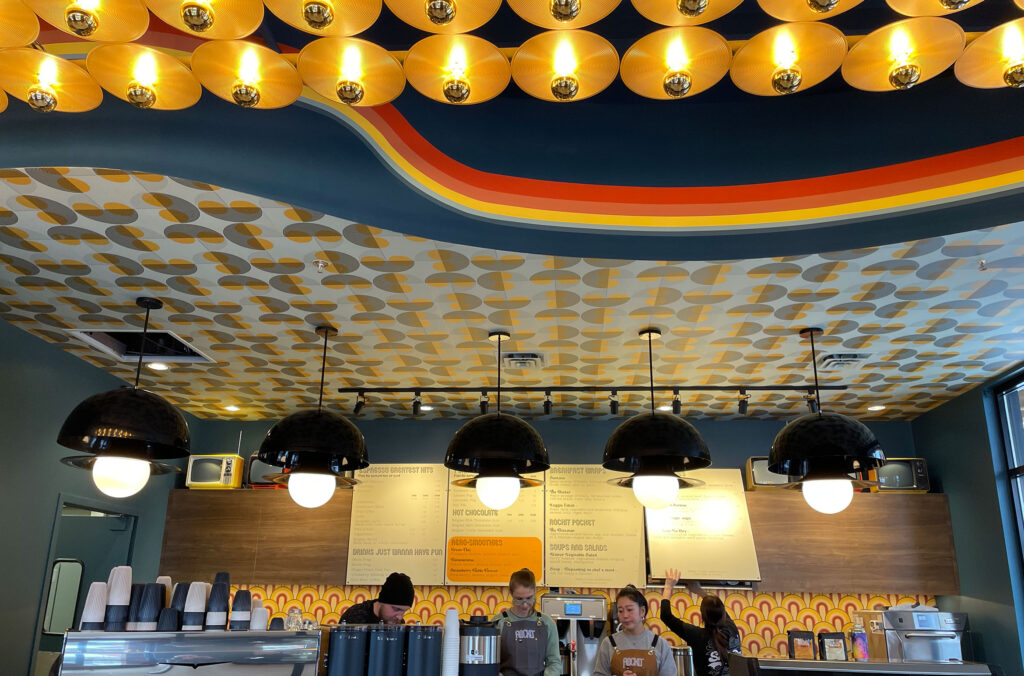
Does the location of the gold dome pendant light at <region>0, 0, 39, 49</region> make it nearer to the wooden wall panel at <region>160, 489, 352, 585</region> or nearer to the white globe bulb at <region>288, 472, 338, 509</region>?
the white globe bulb at <region>288, 472, 338, 509</region>

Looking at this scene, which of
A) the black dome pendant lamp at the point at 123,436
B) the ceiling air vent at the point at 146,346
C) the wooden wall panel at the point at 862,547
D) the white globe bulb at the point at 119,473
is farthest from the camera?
the wooden wall panel at the point at 862,547

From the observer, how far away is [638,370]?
555 centimetres

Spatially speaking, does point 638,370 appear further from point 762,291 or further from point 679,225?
point 679,225

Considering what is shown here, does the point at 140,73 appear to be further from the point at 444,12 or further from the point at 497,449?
the point at 497,449

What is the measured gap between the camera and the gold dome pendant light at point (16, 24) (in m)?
2.04

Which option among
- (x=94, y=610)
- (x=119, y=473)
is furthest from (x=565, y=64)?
(x=119, y=473)

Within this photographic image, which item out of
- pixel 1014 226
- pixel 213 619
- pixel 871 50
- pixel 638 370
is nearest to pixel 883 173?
pixel 1014 226

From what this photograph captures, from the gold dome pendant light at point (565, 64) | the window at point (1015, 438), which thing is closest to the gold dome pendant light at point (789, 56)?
the gold dome pendant light at point (565, 64)

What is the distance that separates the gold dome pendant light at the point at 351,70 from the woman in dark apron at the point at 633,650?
11.7 ft

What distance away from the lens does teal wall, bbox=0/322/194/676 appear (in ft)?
15.9

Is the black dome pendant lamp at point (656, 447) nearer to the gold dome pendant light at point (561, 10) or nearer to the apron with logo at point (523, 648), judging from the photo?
the apron with logo at point (523, 648)

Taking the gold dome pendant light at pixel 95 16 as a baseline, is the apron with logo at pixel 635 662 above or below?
below

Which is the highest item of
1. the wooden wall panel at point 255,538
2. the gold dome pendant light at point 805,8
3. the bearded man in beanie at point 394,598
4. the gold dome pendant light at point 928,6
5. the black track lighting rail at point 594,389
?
the gold dome pendant light at point 805,8

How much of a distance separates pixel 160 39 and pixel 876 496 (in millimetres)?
6077
